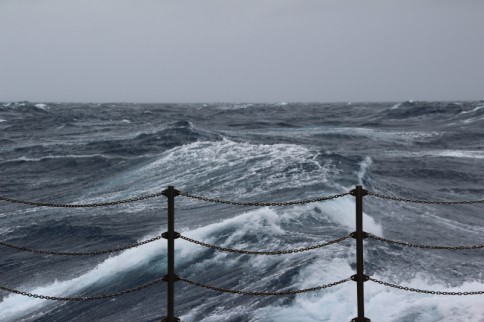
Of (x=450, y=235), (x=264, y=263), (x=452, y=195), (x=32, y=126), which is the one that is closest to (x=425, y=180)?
(x=452, y=195)

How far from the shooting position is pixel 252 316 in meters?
7.15

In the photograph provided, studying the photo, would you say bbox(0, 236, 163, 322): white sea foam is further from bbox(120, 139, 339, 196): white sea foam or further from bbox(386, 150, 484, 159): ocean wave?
bbox(386, 150, 484, 159): ocean wave

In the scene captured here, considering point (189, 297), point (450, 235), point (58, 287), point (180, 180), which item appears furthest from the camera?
point (180, 180)

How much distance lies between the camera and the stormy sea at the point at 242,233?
25.0 feet

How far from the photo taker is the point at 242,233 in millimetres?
10625

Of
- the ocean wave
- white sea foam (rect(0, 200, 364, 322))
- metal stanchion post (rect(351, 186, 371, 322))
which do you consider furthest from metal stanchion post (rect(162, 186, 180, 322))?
the ocean wave

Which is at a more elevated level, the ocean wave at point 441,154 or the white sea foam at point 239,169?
the white sea foam at point 239,169

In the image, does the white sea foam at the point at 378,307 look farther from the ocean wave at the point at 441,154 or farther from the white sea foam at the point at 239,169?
the ocean wave at the point at 441,154

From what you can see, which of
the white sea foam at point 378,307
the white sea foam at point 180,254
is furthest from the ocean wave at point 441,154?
the white sea foam at point 378,307

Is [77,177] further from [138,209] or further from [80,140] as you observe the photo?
[80,140]

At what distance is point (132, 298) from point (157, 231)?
3.29 m

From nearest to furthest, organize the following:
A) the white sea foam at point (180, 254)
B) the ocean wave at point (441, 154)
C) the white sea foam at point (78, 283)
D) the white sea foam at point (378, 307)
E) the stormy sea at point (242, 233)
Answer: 1. the white sea foam at point (378, 307)
2. the stormy sea at point (242, 233)
3. the white sea foam at point (78, 283)
4. the white sea foam at point (180, 254)
5. the ocean wave at point (441, 154)

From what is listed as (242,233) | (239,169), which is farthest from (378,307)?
(239,169)

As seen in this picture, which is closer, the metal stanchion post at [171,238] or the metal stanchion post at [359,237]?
the metal stanchion post at [171,238]
